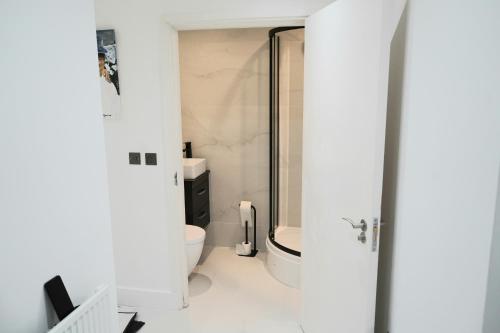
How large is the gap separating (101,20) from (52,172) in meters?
1.56

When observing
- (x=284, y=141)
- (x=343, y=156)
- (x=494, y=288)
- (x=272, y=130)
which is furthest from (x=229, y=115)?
(x=494, y=288)

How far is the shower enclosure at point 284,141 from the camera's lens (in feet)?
9.65

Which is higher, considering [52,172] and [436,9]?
[436,9]

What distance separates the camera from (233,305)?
8.04ft

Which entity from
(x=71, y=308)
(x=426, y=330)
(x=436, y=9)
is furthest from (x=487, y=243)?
(x=71, y=308)

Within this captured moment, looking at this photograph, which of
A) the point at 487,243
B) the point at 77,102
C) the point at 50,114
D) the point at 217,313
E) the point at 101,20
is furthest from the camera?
the point at 217,313

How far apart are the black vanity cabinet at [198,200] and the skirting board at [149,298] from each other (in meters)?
0.72

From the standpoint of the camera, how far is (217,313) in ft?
7.75

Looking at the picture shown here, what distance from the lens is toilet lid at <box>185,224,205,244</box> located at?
258 cm

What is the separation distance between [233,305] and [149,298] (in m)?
0.61

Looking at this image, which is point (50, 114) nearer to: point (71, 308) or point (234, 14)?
point (71, 308)

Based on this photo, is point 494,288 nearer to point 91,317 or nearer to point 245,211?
point 91,317

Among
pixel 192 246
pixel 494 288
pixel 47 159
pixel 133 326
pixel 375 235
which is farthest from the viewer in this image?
pixel 192 246

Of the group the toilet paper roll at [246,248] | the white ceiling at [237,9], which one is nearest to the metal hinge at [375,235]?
the white ceiling at [237,9]
